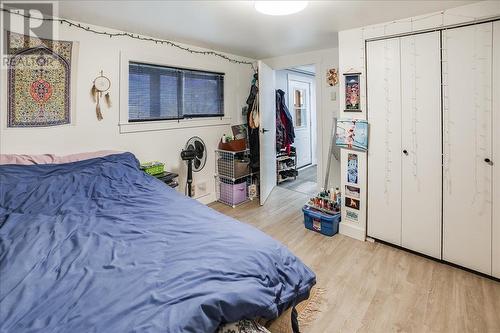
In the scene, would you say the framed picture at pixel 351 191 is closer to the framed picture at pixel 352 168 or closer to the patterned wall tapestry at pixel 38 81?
the framed picture at pixel 352 168

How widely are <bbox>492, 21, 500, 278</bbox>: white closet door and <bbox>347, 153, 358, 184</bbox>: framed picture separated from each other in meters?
1.06

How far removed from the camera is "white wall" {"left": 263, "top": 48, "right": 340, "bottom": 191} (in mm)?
3703

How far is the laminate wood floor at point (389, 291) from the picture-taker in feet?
5.66

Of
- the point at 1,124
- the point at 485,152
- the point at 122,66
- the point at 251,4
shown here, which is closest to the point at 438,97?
the point at 485,152

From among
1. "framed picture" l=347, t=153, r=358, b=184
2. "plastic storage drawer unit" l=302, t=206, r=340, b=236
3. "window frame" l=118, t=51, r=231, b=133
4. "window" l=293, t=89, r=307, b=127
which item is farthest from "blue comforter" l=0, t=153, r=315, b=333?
"window" l=293, t=89, r=307, b=127

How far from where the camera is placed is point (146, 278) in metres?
1.09

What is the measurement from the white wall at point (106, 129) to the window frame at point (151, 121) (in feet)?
0.07

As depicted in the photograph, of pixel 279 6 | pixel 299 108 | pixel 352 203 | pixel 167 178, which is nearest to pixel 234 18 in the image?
pixel 279 6

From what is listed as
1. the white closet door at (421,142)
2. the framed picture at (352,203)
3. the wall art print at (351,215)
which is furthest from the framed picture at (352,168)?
the white closet door at (421,142)

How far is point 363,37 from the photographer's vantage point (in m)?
2.68

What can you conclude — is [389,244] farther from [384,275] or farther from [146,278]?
[146,278]

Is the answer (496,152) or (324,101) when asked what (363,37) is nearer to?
(324,101)

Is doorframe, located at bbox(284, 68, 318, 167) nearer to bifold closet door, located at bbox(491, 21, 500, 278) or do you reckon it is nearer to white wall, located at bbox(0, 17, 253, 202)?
white wall, located at bbox(0, 17, 253, 202)

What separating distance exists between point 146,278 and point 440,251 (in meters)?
2.43
